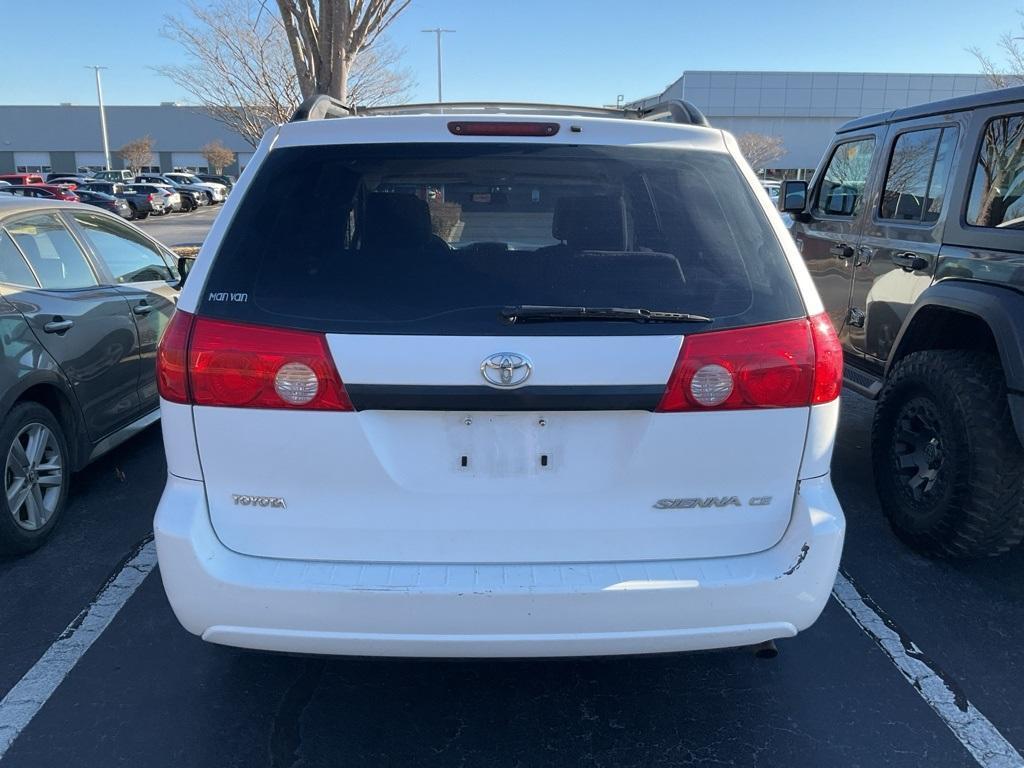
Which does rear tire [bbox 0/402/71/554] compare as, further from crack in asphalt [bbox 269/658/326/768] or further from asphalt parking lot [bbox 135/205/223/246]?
asphalt parking lot [bbox 135/205/223/246]

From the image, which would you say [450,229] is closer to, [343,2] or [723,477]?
[723,477]

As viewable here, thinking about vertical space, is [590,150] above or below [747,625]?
above

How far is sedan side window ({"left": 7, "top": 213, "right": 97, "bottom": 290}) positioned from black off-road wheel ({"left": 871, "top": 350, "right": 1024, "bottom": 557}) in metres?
4.52

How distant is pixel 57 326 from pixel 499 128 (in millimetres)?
2867

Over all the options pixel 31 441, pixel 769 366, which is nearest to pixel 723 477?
pixel 769 366

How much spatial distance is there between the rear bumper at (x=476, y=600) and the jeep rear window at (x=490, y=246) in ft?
2.09

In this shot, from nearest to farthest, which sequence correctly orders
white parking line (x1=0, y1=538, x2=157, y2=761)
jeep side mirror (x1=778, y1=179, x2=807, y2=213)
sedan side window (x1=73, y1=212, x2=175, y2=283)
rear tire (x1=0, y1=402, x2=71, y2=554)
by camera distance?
white parking line (x1=0, y1=538, x2=157, y2=761), rear tire (x1=0, y1=402, x2=71, y2=554), sedan side window (x1=73, y1=212, x2=175, y2=283), jeep side mirror (x1=778, y1=179, x2=807, y2=213)

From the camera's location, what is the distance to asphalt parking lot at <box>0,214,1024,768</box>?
2.50m

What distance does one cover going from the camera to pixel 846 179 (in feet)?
18.2

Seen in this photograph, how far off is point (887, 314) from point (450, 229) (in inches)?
123

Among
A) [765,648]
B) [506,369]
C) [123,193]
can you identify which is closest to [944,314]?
[765,648]

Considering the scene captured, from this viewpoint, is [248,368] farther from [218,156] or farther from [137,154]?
[137,154]

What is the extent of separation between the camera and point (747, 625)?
2.17m

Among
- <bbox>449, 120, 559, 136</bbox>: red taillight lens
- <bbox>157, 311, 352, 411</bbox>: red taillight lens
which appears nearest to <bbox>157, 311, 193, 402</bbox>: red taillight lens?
<bbox>157, 311, 352, 411</bbox>: red taillight lens
